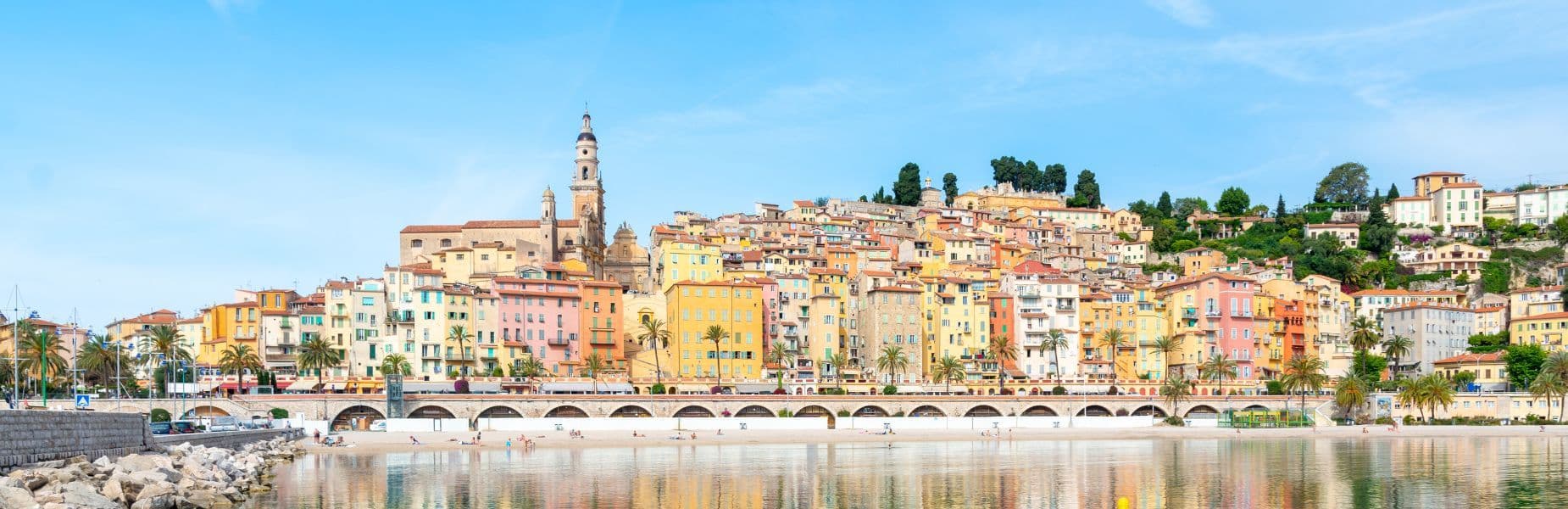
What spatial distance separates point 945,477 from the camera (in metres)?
58.9

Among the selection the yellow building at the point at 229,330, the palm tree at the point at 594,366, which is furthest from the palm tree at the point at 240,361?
the palm tree at the point at 594,366

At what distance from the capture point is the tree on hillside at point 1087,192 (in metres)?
188

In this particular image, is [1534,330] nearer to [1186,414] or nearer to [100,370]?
[1186,414]

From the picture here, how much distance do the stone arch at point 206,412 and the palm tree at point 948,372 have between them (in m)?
48.6

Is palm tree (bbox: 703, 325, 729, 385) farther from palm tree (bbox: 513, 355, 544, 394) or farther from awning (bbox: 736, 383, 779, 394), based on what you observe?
palm tree (bbox: 513, 355, 544, 394)

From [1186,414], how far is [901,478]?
48.1 m

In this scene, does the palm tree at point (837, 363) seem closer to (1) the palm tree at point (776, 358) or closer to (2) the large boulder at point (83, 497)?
(1) the palm tree at point (776, 358)

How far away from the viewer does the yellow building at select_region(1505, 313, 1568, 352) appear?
371 ft

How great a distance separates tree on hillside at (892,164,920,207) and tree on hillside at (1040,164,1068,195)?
18266 millimetres

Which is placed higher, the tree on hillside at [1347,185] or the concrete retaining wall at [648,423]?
the tree on hillside at [1347,185]

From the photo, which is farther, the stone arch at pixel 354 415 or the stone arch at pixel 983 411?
the stone arch at pixel 983 411

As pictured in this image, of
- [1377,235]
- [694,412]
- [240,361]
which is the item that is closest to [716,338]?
[694,412]

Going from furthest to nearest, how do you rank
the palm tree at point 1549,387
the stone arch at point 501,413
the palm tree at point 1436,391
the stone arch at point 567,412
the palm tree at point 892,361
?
the palm tree at point 892,361 < the palm tree at point 1436,391 < the palm tree at point 1549,387 < the stone arch at point 567,412 < the stone arch at point 501,413

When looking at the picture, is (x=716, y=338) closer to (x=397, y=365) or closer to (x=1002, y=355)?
(x=397, y=365)
